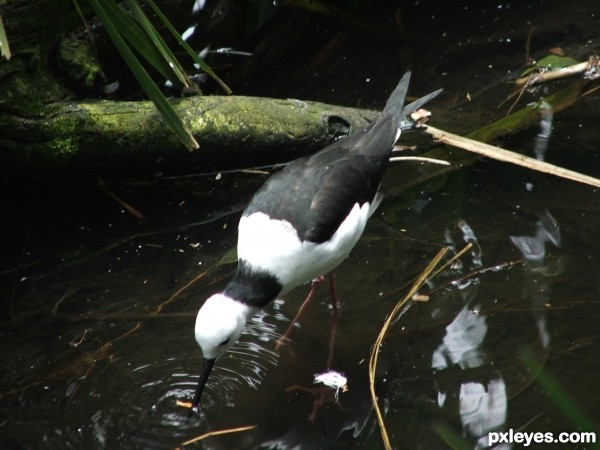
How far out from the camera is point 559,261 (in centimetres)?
421

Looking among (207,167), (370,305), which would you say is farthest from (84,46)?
(370,305)

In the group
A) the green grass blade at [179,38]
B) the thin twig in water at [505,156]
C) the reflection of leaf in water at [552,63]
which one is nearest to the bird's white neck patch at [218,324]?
the green grass blade at [179,38]

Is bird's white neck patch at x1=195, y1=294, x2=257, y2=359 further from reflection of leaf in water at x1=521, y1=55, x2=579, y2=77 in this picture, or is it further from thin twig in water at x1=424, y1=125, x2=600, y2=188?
reflection of leaf in water at x1=521, y1=55, x2=579, y2=77

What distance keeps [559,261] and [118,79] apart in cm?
330

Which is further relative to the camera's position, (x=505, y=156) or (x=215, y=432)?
(x=505, y=156)

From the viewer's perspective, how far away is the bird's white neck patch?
341 cm

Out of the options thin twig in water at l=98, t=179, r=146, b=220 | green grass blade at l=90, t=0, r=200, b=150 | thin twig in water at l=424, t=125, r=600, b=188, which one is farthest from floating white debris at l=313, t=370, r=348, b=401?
thin twig in water at l=424, t=125, r=600, b=188

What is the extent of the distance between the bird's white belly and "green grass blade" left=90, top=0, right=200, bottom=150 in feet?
1.61

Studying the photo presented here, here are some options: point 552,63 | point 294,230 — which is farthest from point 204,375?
point 552,63

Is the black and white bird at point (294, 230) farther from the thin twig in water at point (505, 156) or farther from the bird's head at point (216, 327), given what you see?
the thin twig in water at point (505, 156)

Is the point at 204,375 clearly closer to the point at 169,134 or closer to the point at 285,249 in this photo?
the point at 285,249

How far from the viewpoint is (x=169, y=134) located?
4.76m

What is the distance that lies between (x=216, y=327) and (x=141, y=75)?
4.29 ft

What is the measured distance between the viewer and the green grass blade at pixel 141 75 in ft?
12.2
